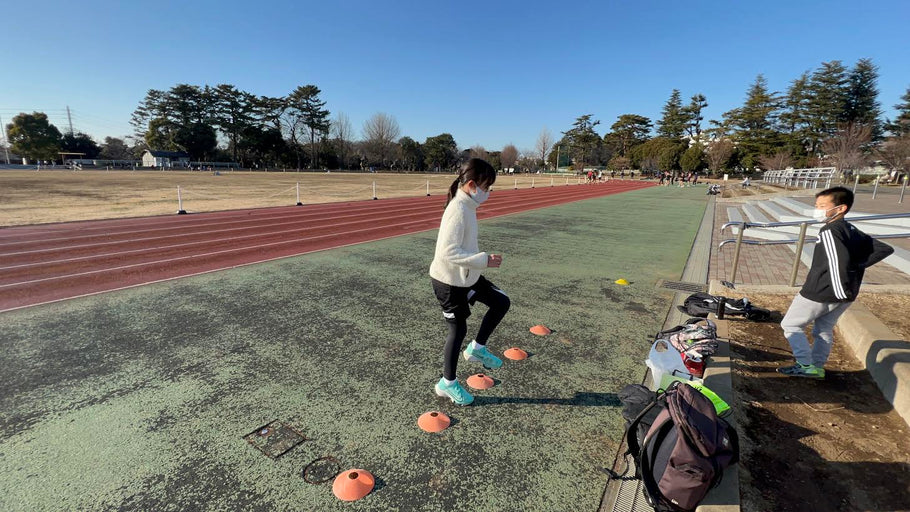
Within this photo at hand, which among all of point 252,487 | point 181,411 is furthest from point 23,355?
point 252,487

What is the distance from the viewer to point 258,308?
4988 mm

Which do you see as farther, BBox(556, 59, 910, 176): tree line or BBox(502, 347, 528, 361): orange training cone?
BBox(556, 59, 910, 176): tree line

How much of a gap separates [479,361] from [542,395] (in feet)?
2.06

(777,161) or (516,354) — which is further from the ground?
(777,161)

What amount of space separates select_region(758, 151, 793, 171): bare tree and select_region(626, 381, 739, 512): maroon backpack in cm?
6096

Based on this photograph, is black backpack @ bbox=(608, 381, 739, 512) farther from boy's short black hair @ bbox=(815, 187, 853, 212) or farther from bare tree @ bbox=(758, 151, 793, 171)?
bare tree @ bbox=(758, 151, 793, 171)

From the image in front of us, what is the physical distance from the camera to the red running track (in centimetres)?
629

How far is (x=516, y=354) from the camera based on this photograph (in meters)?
3.76

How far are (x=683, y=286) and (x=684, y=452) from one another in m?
4.86

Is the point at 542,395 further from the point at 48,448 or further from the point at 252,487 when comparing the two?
the point at 48,448

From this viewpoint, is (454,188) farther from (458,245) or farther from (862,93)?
(862,93)

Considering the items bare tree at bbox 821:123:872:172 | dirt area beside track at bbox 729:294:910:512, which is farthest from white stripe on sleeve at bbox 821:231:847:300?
bare tree at bbox 821:123:872:172

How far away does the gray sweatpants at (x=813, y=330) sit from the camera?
321 cm

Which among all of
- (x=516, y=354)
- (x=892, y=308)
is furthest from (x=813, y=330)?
(x=892, y=308)
